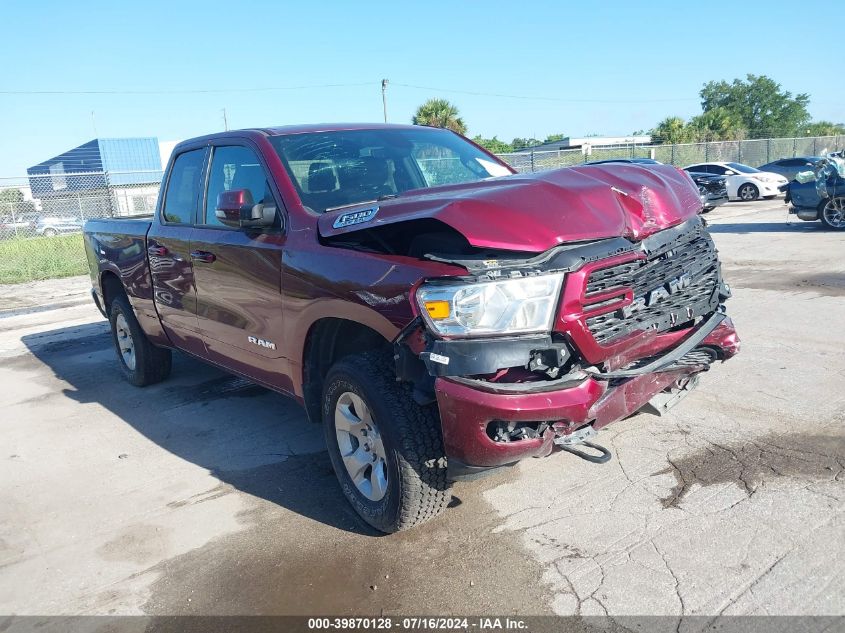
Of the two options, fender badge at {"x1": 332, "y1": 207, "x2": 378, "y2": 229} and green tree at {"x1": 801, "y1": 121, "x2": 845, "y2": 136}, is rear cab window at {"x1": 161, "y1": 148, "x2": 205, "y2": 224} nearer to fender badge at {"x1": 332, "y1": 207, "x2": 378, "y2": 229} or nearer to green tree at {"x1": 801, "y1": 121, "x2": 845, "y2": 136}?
fender badge at {"x1": 332, "y1": 207, "x2": 378, "y2": 229}

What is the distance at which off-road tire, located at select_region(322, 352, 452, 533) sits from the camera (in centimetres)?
316

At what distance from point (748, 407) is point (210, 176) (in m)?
3.96

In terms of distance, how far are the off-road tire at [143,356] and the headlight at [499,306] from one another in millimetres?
4160

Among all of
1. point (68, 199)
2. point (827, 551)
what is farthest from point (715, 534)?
point (68, 199)

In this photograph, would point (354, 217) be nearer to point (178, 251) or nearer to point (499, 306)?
point (499, 306)

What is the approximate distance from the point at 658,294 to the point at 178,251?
133 inches

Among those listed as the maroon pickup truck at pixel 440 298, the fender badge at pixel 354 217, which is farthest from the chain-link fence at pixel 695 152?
the fender badge at pixel 354 217

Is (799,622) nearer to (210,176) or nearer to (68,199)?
(210,176)

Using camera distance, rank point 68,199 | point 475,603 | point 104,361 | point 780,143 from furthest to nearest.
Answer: point 780,143, point 68,199, point 104,361, point 475,603

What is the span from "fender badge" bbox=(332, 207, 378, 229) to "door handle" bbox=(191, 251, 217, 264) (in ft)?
4.42

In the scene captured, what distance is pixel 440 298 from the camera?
115 inches

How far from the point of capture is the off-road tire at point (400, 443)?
3.16 m

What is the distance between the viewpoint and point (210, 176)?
4.89 m

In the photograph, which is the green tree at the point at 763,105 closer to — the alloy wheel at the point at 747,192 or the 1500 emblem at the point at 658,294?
the alloy wheel at the point at 747,192
